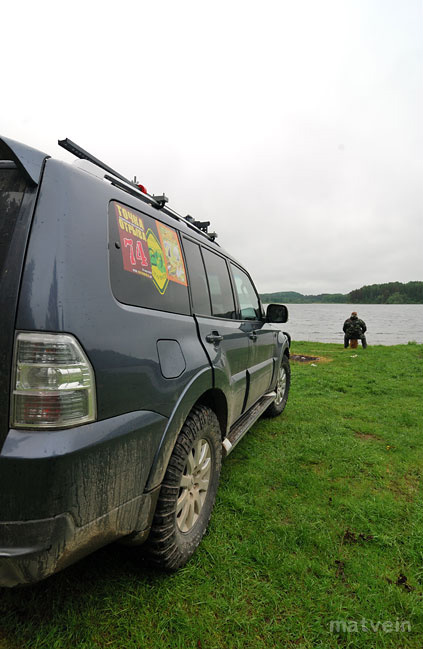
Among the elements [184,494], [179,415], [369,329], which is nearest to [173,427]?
[179,415]

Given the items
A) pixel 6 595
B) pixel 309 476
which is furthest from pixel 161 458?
pixel 309 476

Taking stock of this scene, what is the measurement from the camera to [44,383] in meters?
1.18

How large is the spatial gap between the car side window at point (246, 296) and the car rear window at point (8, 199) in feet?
7.67

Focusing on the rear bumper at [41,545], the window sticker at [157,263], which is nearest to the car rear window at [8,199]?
the window sticker at [157,263]

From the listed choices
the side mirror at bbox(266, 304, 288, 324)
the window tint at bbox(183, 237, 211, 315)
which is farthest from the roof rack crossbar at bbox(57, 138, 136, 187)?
the side mirror at bbox(266, 304, 288, 324)

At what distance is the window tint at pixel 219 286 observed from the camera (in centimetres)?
269

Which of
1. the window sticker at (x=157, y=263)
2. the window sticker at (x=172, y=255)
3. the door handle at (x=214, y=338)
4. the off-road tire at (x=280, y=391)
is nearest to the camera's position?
the window sticker at (x=157, y=263)

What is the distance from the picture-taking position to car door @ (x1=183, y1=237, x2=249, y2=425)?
2.31 m

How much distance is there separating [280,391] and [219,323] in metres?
2.64

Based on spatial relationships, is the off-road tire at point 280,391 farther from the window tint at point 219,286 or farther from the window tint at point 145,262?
the window tint at point 145,262

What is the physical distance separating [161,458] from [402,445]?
132 inches

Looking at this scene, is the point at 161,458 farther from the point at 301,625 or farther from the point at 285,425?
the point at 285,425

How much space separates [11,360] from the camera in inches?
45.6

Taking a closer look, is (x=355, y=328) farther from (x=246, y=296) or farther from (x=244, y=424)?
(x=244, y=424)
